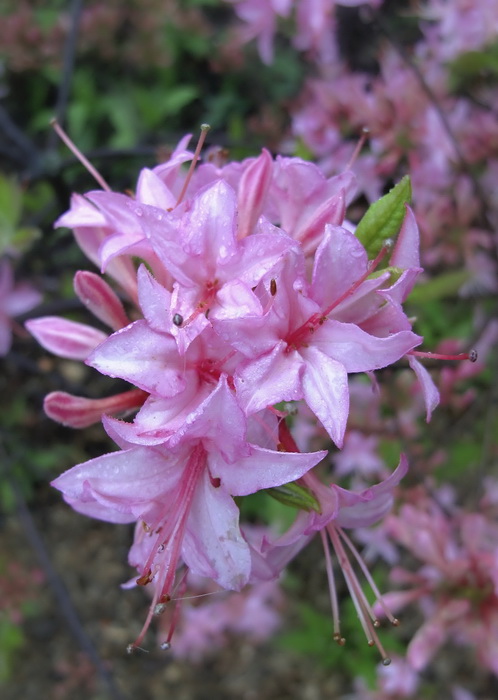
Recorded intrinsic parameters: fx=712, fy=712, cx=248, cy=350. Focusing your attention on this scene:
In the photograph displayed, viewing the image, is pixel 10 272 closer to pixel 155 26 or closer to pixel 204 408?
pixel 204 408

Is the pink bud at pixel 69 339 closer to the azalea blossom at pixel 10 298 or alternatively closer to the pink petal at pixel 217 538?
the pink petal at pixel 217 538

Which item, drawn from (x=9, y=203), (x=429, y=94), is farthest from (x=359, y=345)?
(x=9, y=203)

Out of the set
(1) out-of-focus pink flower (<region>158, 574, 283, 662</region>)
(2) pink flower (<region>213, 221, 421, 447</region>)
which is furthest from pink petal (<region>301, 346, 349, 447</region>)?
(1) out-of-focus pink flower (<region>158, 574, 283, 662</region>)

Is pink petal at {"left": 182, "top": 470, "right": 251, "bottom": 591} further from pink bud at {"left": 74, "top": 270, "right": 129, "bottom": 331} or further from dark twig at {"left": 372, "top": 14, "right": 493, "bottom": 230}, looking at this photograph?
dark twig at {"left": 372, "top": 14, "right": 493, "bottom": 230}

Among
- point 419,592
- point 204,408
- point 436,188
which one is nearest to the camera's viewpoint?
point 204,408

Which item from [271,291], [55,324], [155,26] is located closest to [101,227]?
[55,324]

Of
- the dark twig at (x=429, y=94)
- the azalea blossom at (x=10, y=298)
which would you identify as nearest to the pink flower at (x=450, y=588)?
the dark twig at (x=429, y=94)
